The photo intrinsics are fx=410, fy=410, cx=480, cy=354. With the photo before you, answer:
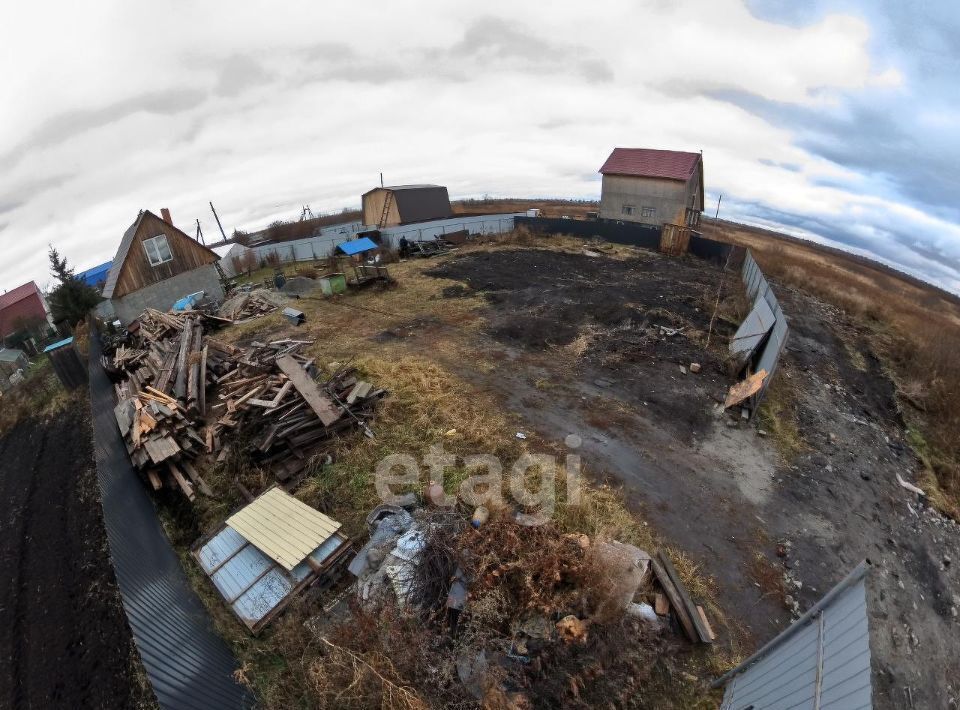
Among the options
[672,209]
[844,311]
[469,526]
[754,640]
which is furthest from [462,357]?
[672,209]

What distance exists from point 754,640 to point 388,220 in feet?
118

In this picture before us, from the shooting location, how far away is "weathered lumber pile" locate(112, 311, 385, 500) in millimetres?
8719

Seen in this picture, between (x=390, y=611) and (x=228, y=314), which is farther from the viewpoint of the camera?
(x=228, y=314)

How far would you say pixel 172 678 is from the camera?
4.21 m

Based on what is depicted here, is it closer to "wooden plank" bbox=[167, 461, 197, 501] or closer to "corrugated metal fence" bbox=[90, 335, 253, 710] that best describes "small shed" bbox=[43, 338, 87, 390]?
"corrugated metal fence" bbox=[90, 335, 253, 710]

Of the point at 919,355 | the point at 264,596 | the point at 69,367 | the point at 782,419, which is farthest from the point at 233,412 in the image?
the point at 919,355

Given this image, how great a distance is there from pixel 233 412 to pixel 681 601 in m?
9.50

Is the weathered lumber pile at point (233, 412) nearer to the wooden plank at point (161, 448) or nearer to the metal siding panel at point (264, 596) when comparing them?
the wooden plank at point (161, 448)

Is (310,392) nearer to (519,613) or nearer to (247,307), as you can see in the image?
(519,613)

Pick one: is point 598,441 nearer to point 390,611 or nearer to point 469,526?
point 469,526

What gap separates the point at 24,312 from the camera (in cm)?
3356

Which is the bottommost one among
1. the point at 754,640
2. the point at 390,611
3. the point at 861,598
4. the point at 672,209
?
the point at 754,640

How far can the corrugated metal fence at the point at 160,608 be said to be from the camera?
167 inches

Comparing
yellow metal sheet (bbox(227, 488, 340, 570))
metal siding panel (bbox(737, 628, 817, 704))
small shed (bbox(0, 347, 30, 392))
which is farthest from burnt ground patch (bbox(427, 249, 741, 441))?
small shed (bbox(0, 347, 30, 392))
